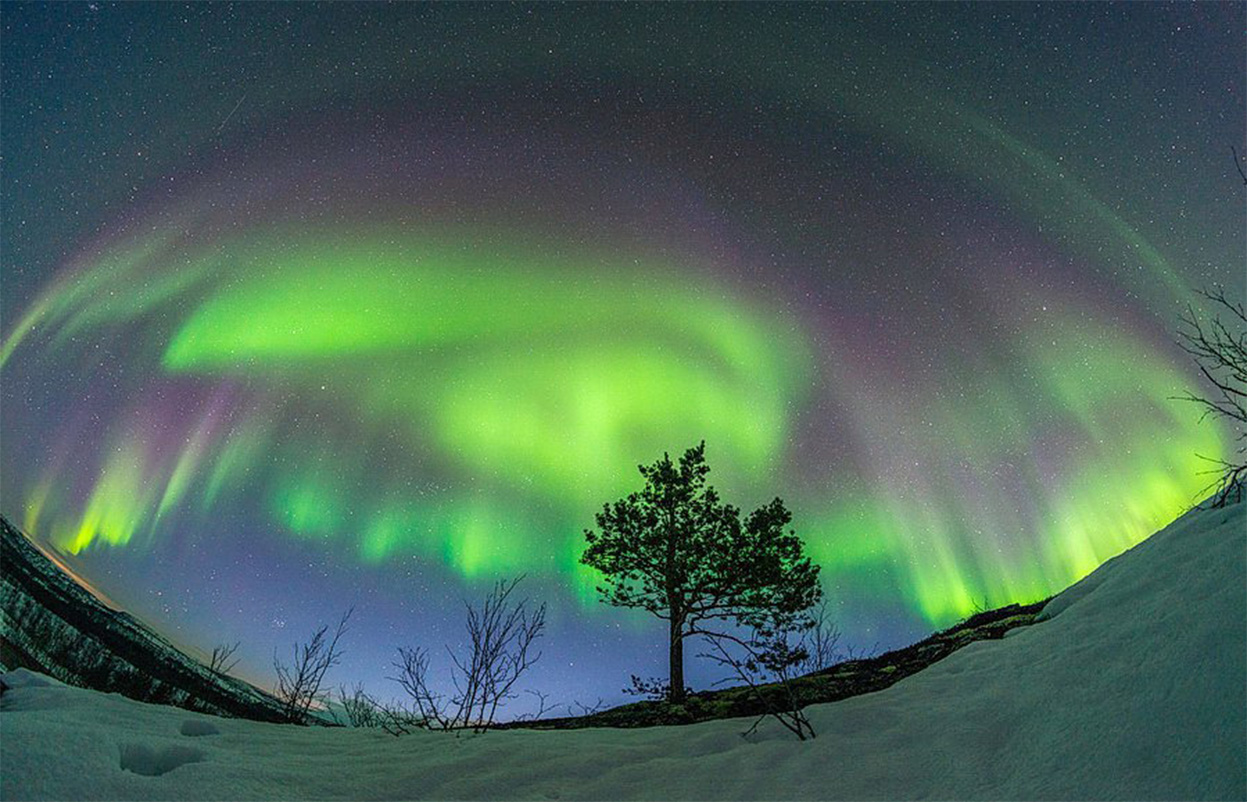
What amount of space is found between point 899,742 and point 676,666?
478 inches

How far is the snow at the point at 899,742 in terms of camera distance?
8.93 feet

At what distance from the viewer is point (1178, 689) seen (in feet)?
9.18

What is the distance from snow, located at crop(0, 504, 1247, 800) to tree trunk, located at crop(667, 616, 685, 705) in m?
10.2

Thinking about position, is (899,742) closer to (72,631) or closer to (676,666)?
(676,666)

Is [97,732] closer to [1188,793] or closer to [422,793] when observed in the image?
[422,793]

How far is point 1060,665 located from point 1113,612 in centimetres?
67

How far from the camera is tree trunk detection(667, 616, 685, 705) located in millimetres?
14945

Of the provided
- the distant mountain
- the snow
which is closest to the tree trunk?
the snow

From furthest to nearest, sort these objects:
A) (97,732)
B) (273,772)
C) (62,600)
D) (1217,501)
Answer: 1. (62,600)
2. (1217,501)
3. (273,772)
4. (97,732)

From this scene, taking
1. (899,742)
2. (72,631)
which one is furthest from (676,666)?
(72,631)

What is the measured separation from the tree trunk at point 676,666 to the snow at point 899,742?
401 inches

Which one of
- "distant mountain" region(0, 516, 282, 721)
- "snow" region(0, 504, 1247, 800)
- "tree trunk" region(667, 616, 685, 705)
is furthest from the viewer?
"distant mountain" region(0, 516, 282, 721)

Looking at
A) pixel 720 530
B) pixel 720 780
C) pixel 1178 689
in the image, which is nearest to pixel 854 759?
pixel 720 780

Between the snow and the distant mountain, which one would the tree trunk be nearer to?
the snow
